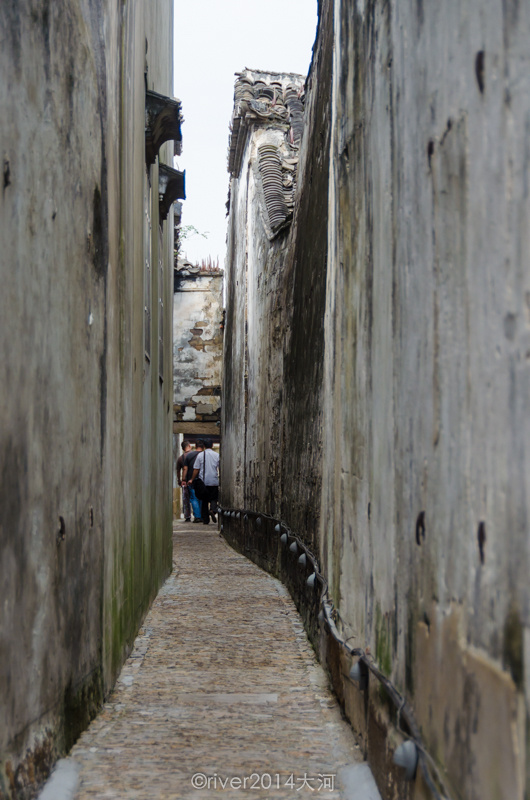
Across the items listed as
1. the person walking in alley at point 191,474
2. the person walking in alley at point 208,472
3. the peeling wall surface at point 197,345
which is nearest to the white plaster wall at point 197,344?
the peeling wall surface at point 197,345

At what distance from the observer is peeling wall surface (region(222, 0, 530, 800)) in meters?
1.36

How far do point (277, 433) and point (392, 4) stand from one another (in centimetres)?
490

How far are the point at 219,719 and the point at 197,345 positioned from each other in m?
15.3

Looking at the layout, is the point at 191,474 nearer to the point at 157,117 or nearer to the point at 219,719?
the point at 157,117

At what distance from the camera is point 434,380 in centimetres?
186

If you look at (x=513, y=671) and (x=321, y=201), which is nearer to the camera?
(x=513, y=671)

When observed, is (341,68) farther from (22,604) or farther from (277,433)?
(277,433)

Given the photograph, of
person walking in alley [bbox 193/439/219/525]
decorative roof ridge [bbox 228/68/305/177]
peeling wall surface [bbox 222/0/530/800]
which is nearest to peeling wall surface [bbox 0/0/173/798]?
peeling wall surface [bbox 222/0/530/800]

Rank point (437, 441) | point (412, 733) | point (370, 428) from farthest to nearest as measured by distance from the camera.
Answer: point (370, 428), point (412, 733), point (437, 441)

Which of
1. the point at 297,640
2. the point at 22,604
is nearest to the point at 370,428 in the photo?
the point at 22,604

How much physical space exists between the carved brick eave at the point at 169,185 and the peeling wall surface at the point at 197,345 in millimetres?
10953

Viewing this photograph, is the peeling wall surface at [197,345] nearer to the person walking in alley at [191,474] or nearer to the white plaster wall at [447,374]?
the person walking in alley at [191,474]

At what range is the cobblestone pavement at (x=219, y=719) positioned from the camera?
2.46 m

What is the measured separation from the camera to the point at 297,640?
14.6 ft
